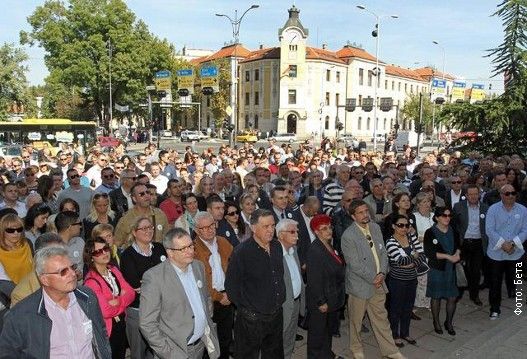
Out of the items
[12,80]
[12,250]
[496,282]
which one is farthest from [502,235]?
[12,80]

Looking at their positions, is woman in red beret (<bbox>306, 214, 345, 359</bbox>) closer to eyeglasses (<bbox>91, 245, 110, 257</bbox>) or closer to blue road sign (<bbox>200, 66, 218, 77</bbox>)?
eyeglasses (<bbox>91, 245, 110, 257</bbox>)

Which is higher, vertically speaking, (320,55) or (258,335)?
(320,55)

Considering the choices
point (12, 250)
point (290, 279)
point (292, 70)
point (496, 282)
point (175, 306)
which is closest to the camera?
point (175, 306)

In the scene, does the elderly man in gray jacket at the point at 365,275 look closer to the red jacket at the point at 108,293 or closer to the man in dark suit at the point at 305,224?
the man in dark suit at the point at 305,224

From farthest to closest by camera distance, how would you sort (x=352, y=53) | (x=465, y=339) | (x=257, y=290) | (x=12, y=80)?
(x=352, y=53)
(x=12, y=80)
(x=465, y=339)
(x=257, y=290)

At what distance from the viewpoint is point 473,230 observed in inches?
290

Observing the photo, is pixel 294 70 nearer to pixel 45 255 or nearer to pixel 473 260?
pixel 473 260

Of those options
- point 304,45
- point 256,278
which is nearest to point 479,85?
point 256,278

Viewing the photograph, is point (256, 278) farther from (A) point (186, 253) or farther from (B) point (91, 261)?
(B) point (91, 261)

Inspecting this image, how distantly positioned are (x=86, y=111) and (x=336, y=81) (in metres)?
37.3

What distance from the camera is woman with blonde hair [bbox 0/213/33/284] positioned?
15.5 ft

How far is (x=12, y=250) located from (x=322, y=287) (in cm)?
321

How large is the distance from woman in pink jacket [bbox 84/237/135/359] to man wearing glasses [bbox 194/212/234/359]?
858mm

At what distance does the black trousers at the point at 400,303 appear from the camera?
5.93 metres
